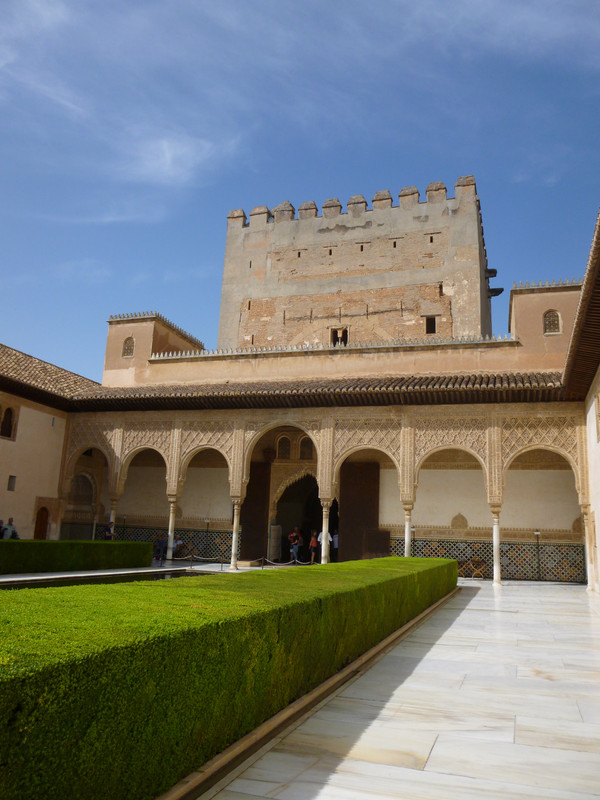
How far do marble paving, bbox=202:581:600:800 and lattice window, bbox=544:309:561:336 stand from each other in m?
10.6

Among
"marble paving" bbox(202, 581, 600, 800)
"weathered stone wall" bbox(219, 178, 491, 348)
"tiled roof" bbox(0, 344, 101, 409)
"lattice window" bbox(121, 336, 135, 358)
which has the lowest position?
"marble paving" bbox(202, 581, 600, 800)

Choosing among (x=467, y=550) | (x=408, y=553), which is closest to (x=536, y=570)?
(x=467, y=550)

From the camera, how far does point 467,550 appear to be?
16.2m

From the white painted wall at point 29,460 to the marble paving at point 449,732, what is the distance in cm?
1238

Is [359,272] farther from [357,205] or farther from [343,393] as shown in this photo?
[343,393]

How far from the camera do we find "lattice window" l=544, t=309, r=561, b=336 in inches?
634

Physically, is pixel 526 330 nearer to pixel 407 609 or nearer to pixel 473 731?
pixel 407 609

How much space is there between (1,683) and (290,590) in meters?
3.05

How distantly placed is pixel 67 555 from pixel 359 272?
A: 1405 cm

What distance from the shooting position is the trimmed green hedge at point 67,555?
12742 mm

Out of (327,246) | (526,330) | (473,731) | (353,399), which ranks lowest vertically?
(473,731)

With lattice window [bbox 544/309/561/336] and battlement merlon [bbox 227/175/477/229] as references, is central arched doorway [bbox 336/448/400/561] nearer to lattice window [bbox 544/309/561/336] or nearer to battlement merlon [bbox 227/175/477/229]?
lattice window [bbox 544/309/561/336]

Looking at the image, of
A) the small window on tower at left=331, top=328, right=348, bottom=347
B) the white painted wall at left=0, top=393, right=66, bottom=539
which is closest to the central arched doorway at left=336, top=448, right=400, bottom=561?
the small window on tower at left=331, top=328, right=348, bottom=347

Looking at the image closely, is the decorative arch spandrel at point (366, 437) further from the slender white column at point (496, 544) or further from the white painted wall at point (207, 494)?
the white painted wall at point (207, 494)
